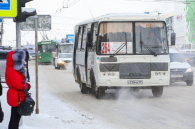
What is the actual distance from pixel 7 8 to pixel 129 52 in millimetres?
7146

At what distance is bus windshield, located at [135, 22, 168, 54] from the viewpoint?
1402cm

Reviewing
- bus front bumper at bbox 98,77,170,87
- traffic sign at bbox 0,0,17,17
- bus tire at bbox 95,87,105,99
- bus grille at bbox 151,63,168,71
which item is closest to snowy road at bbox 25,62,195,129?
bus tire at bbox 95,87,105,99

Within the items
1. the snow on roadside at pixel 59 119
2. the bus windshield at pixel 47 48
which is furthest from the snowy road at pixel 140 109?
the bus windshield at pixel 47 48

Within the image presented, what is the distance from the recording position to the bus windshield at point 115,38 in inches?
547

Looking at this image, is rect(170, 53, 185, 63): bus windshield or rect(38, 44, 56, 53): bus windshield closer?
rect(170, 53, 185, 63): bus windshield

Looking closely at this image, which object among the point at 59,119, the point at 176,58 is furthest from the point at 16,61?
the point at 176,58

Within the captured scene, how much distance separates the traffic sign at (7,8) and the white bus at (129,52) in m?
6.76

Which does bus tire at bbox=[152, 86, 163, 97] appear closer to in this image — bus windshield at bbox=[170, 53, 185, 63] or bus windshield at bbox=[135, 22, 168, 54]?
bus windshield at bbox=[135, 22, 168, 54]

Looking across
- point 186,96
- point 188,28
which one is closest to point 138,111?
point 186,96

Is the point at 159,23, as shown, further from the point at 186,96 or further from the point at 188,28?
the point at 188,28

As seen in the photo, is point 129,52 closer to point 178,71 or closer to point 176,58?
point 178,71

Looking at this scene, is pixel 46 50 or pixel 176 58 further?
pixel 46 50

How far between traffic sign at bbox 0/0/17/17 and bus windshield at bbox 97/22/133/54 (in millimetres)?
6797

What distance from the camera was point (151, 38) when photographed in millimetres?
14102
